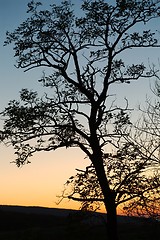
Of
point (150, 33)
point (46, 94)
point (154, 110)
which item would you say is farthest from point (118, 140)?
point (150, 33)

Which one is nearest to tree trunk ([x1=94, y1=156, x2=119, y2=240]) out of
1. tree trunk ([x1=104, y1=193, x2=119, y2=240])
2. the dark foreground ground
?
tree trunk ([x1=104, y1=193, x2=119, y2=240])

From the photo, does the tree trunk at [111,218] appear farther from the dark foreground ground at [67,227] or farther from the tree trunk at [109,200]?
the dark foreground ground at [67,227]

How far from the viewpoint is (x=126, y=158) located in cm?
2091

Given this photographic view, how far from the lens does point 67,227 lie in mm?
20875

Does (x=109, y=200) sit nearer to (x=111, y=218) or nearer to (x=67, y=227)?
(x=111, y=218)

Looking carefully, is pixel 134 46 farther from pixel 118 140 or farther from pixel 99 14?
pixel 118 140

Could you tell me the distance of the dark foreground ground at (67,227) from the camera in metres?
20.8

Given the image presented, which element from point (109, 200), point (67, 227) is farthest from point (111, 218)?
point (67, 227)

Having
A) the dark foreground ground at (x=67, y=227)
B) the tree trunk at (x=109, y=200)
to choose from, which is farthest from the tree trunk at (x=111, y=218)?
the dark foreground ground at (x=67, y=227)

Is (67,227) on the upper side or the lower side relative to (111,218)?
lower

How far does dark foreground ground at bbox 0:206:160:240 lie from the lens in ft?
68.3

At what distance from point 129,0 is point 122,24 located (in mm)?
1211

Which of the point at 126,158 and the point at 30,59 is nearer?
the point at 126,158

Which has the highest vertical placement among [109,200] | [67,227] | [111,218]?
[109,200]
